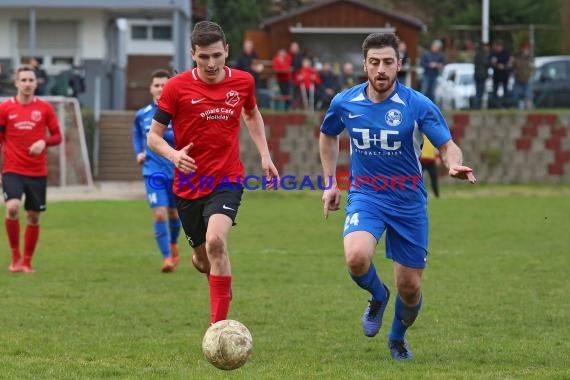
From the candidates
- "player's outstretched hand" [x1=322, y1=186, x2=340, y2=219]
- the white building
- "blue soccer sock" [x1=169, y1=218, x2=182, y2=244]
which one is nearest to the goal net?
the white building

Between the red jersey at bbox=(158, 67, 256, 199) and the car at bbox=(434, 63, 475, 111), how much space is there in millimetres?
20807

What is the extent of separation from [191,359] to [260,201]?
16379mm

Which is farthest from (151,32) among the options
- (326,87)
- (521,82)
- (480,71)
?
(480,71)

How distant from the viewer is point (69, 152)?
25.3m

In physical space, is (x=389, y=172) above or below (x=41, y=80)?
below

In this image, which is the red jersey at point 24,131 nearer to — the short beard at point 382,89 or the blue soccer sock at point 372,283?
the blue soccer sock at point 372,283

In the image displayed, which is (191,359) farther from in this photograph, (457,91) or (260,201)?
(457,91)

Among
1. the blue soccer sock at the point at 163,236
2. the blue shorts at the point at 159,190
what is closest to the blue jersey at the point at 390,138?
the blue shorts at the point at 159,190

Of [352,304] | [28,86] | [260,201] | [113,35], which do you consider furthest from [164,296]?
[113,35]

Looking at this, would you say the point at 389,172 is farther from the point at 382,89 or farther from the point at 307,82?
the point at 307,82

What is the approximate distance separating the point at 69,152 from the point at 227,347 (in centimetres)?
1916

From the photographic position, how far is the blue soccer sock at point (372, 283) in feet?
25.5

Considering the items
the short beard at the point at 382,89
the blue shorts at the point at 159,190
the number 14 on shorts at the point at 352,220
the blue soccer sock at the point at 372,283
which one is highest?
the short beard at the point at 382,89

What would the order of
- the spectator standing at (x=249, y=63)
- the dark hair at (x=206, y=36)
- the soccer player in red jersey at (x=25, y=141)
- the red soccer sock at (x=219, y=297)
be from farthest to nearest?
the spectator standing at (x=249, y=63) < the soccer player in red jersey at (x=25, y=141) < the dark hair at (x=206, y=36) < the red soccer sock at (x=219, y=297)
